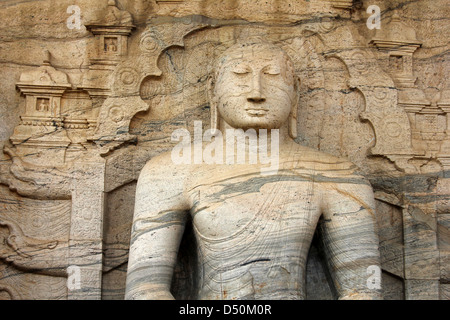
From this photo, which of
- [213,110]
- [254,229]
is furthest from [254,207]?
[213,110]

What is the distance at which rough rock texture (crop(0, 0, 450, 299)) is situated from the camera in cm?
757

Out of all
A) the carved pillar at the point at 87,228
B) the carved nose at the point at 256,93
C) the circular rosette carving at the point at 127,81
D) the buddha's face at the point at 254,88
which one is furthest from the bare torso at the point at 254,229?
the circular rosette carving at the point at 127,81

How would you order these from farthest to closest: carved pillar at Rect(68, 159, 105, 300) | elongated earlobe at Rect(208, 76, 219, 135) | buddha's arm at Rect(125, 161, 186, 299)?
elongated earlobe at Rect(208, 76, 219, 135)
carved pillar at Rect(68, 159, 105, 300)
buddha's arm at Rect(125, 161, 186, 299)

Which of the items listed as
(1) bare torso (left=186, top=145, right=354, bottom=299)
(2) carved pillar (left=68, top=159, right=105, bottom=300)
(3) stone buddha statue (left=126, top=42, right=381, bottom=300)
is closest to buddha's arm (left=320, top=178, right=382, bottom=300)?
(3) stone buddha statue (left=126, top=42, right=381, bottom=300)

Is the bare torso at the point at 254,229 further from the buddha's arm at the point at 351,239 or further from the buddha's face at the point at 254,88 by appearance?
the buddha's face at the point at 254,88

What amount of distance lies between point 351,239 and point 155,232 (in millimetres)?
1556

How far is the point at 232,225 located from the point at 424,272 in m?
1.94

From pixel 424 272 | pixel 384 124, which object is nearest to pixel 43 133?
pixel 384 124

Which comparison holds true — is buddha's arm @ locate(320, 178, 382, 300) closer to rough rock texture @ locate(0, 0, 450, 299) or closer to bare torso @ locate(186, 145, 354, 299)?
bare torso @ locate(186, 145, 354, 299)

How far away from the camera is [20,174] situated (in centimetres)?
766

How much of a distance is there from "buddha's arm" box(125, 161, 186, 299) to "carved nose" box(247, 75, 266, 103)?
2.87 ft

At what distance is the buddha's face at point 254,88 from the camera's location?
7.11 meters

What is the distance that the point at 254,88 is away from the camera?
7086 millimetres

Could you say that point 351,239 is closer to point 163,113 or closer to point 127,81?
point 163,113
